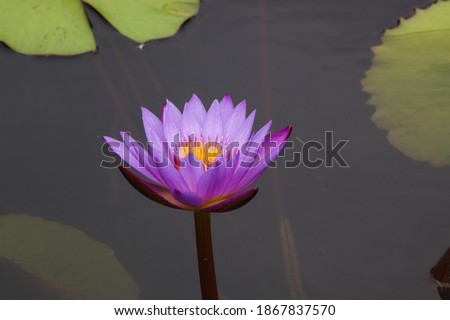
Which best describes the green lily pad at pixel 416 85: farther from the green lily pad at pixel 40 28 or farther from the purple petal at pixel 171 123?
the green lily pad at pixel 40 28

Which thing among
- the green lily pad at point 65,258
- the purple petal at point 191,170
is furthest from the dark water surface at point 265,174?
the purple petal at point 191,170

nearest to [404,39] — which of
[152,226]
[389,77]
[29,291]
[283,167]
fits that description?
[389,77]

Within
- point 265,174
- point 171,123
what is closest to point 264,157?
point 171,123

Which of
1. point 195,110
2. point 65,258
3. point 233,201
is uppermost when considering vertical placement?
point 195,110

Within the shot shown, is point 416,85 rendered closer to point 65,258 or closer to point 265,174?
point 265,174

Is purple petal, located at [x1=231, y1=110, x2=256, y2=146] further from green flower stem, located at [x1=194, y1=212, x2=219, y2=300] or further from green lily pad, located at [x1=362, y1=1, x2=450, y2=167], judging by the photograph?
green lily pad, located at [x1=362, y1=1, x2=450, y2=167]

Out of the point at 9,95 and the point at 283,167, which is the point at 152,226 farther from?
the point at 9,95

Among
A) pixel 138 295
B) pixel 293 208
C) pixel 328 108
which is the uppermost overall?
pixel 328 108
